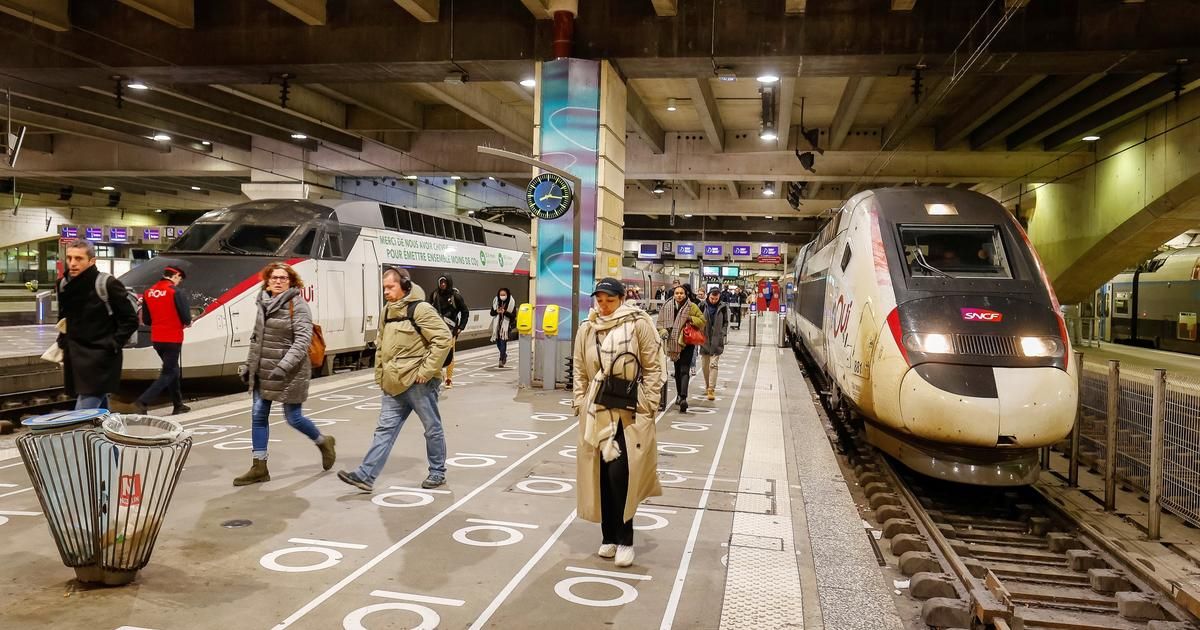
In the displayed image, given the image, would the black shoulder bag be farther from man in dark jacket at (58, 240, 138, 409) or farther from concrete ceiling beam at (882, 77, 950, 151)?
concrete ceiling beam at (882, 77, 950, 151)

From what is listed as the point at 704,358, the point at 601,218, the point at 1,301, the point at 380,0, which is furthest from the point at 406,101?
the point at 1,301

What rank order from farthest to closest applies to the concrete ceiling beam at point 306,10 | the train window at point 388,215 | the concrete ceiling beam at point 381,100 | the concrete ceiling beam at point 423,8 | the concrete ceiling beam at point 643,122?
the concrete ceiling beam at point 381,100 < the concrete ceiling beam at point 643,122 < the train window at point 388,215 < the concrete ceiling beam at point 306,10 < the concrete ceiling beam at point 423,8

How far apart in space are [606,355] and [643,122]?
49.9ft

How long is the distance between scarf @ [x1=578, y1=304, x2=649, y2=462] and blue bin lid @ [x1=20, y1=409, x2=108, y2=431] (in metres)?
2.67

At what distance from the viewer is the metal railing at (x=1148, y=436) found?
21.1ft

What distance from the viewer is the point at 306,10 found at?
12.5m

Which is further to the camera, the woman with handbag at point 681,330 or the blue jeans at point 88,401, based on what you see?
the woman with handbag at point 681,330

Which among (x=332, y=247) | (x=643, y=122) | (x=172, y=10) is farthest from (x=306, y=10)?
(x=643, y=122)

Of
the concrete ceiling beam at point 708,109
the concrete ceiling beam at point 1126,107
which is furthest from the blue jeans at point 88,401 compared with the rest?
the concrete ceiling beam at point 1126,107

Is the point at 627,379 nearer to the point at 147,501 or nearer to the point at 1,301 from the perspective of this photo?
the point at 147,501

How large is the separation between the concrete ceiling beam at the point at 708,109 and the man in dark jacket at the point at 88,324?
445 inches

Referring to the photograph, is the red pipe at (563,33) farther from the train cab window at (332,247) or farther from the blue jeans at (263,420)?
the blue jeans at (263,420)

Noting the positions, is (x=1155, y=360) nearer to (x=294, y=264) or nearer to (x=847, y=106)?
(x=847, y=106)

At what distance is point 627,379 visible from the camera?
189 inches
